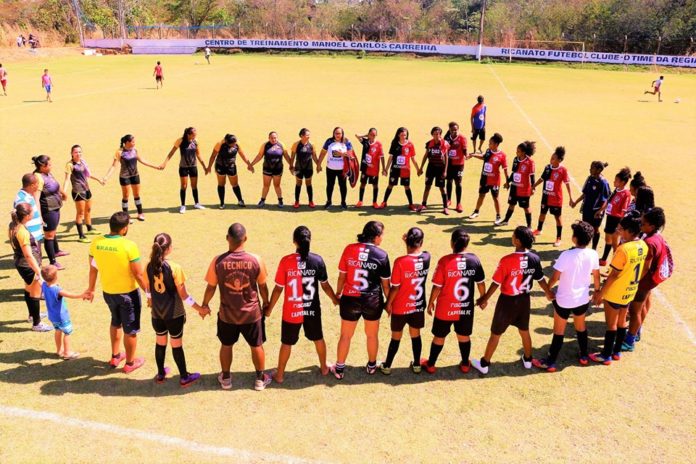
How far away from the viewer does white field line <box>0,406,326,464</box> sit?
546cm

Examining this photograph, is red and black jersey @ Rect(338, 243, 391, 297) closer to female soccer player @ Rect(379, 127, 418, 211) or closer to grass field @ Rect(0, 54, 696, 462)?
grass field @ Rect(0, 54, 696, 462)

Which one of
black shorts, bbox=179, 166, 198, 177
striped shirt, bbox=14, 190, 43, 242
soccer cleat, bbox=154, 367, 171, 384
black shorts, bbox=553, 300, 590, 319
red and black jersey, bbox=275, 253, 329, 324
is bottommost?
soccer cleat, bbox=154, 367, 171, 384

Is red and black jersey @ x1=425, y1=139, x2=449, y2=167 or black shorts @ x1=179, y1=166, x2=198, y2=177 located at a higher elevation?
red and black jersey @ x1=425, y1=139, x2=449, y2=167

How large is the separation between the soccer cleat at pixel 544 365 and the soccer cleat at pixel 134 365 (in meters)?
5.49

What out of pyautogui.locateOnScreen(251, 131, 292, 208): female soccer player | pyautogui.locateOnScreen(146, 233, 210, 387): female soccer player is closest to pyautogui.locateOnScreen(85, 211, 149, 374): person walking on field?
pyautogui.locateOnScreen(146, 233, 210, 387): female soccer player

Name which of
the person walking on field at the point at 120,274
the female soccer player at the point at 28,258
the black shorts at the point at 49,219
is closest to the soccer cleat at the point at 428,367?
the person walking on field at the point at 120,274

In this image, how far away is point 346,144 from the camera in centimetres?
1345

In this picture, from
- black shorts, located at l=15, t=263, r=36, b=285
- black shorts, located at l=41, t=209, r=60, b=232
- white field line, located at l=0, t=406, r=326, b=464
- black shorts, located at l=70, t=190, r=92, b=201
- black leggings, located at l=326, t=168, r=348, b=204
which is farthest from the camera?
black leggings, located at l=326, t=168, r=348, b=204

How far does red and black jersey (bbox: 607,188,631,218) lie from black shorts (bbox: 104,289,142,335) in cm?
854

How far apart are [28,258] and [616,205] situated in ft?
32.9

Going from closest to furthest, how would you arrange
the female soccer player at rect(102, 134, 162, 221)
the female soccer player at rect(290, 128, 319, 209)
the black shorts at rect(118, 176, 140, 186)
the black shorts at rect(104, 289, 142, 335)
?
the black shorts at rect(104, 289, 142, 335)
the female soccer player at rect(102, 134, 162, 221)
the black shorts at rect(118, 176, 140, 186)
the female soccer player at rect(290, 128, 319, 209)

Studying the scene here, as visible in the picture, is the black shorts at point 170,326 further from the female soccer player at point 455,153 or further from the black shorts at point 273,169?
the female soccer player at point 455,153

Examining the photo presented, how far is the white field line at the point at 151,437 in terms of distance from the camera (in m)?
5.46

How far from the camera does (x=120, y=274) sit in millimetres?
6531
